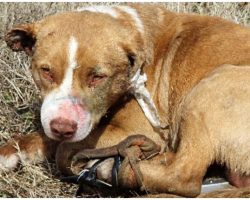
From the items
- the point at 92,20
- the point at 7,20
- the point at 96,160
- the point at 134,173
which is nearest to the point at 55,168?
the point at 96,160

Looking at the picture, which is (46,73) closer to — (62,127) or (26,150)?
(62,127)

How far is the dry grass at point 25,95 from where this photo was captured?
550 cm

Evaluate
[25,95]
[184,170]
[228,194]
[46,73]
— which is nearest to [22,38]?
[46,73]

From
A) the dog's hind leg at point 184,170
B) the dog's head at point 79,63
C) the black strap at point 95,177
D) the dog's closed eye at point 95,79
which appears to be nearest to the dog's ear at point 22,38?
the dog's head at point 79,63

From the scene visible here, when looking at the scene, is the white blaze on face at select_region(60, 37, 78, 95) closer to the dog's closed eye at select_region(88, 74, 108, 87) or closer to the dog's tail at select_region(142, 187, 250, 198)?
the dog's closed eye at select_region(88, 74, 108, 87)

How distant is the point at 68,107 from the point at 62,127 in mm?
148

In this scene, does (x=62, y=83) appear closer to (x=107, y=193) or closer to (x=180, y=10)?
(x=107, y=193)

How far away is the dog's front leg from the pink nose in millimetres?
797

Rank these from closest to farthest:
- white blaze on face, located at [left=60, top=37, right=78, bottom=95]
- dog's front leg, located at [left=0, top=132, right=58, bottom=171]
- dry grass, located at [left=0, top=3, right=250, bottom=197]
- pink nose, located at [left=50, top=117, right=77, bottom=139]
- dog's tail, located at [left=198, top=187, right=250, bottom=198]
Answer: dog's tail, located at [left=198, top=187, right=250, bottom=198]
pink nose, located at [left=50, top=117, right=77, bottom=139]
white blaze on face, located at [left=60, top=37, right=78, bottom=95]
dry grass, located at [left=0, top=3, right=250, bottom=197]
dog's front leg, located at [left=0, top=132, right=58, bottom=171]

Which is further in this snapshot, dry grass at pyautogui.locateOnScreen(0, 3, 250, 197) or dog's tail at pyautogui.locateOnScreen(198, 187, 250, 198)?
dry grass at pyautogui.locateOnScreen(0, 3, 250, 197)

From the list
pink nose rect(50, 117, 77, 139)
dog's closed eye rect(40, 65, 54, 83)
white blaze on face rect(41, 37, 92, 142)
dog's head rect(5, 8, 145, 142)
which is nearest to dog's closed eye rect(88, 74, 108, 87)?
dog's head rect(5, 8, 145, 142)

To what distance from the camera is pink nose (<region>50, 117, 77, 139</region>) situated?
4.94m

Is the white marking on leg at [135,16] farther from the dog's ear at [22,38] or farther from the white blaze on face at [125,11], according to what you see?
the dog's ear at [22,38]

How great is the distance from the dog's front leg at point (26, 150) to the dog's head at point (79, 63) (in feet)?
2.16
